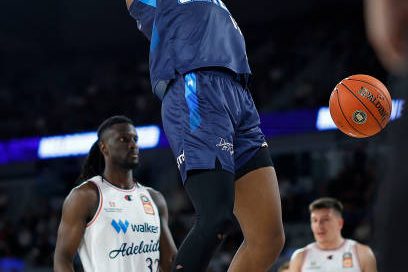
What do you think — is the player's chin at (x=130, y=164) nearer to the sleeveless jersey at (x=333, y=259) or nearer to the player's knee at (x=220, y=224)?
the player's knee at (x=220, y=224)

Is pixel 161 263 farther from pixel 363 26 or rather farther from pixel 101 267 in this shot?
pixel 363 26

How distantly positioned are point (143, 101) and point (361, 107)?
12342 millimetres

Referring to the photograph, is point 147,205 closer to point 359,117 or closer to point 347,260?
point 359,117

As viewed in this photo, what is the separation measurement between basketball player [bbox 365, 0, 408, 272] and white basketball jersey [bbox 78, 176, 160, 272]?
3229 millimetres

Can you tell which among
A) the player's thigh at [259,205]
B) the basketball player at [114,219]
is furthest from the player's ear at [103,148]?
the player's thigh at [259,205]

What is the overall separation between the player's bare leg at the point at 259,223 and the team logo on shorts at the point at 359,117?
2.64 feet

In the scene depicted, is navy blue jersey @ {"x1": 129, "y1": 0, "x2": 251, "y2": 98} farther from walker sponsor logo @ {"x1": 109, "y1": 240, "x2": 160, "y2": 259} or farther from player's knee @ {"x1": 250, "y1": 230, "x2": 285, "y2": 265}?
walker sponsor logo @ {"x1": 109, "y1": 240, "x2": 160, "y2": 259}

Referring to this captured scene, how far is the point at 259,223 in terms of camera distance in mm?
3230

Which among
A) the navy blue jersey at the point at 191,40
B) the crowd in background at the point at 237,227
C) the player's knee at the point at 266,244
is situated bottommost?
the crowd in background at the point at 237,227

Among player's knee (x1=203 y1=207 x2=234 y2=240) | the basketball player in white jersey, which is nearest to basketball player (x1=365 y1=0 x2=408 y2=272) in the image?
player's knee (x1=203 y1=207 x2=234 y2=240)

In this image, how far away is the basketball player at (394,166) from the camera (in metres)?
1.48

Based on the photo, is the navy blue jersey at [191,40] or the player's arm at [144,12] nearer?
the navy blue jersey at [191,40]

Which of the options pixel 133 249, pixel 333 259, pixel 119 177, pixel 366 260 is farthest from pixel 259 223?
pixel 333 259

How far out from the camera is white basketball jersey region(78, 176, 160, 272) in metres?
4.59
